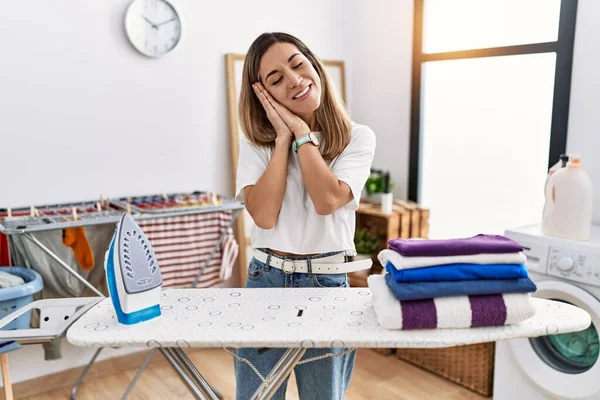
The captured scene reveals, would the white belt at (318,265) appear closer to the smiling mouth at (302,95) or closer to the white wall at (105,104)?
the smiling mouth at (302,95)

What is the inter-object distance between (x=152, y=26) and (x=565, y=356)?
92.7 inches

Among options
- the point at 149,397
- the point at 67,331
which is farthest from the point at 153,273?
the point at 149,397

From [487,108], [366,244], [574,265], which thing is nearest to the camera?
[574,265]

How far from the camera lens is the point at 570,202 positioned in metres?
2.10

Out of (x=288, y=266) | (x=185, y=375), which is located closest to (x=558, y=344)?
(x=288, y=266)

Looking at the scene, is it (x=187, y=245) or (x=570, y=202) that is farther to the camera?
(x=187, y=245)

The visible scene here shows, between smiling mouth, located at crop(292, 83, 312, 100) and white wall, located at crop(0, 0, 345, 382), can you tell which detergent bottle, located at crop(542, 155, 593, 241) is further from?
white wall, located at crop(0, 0, 345, 382)

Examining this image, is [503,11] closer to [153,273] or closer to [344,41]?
[344,41]

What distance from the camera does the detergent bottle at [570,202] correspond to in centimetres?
208

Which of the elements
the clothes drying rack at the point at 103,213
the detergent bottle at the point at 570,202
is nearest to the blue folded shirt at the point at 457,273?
the detergent bottle at the point at 570,202

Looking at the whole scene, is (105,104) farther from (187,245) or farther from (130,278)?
(130,278)

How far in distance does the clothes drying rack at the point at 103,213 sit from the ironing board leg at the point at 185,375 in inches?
43.5

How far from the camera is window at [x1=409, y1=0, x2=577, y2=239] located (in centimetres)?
251

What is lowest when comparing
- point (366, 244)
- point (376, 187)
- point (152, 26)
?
point (366, 244)
